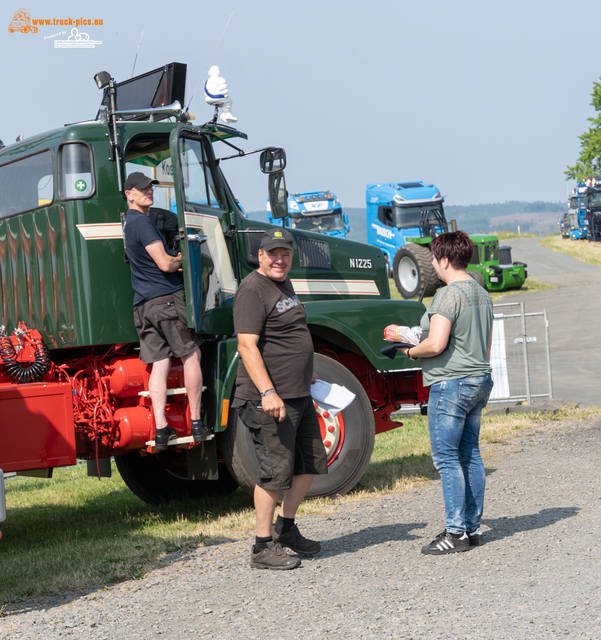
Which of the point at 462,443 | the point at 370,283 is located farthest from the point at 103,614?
the point at 370,283

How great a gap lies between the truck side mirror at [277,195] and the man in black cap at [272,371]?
158 cm

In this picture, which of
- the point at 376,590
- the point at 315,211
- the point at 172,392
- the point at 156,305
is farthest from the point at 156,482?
the point at 315,211

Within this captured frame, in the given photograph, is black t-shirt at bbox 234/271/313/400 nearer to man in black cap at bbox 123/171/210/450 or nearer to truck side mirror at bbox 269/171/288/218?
man in black cap at bbox 123/171/210/450

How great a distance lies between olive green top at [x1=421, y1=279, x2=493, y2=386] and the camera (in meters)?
4.77

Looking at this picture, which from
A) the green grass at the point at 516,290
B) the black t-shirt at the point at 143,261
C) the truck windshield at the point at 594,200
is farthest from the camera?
the truck windshield at the point at 594,200

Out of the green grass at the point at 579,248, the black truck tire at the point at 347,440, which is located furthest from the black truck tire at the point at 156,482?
the green grass at the point at 579,248

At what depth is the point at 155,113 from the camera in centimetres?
616

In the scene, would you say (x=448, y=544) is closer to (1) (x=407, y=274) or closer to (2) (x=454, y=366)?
(2) (x=454, y=366)

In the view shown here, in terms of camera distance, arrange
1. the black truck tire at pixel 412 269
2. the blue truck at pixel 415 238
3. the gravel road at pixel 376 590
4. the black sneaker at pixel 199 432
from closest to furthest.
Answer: the gravel road at pixel 376 590 → the black sneaker at pixel 199 432 → the black truck tire at pixel 412 269 → the blue truck at pixel 415 238

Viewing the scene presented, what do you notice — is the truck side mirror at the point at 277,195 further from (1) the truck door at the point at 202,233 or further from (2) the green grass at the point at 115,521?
(2) the green grass at the point at 115,521

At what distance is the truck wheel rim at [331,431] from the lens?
6.32 meters

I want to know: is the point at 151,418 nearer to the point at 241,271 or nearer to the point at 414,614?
the point at 241,271

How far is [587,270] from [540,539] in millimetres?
30471

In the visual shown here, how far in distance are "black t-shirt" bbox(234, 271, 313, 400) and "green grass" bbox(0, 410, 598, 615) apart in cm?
138
